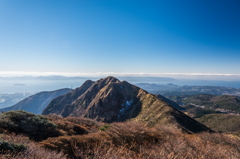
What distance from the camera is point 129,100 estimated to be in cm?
6556

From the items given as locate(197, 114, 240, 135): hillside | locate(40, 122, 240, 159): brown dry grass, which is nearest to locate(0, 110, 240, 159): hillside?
locate(40, 122, 240, 159): brown dry grass

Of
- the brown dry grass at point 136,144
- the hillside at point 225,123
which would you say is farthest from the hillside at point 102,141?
the hillside at point 225,123

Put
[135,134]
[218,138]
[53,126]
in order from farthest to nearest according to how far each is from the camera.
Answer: [218,138] < [53,126] < [135,134]

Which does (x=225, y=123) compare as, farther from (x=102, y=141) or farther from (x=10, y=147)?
(x=10, y=147)

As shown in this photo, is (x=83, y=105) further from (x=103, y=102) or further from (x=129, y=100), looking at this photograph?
(x=129, y=100)

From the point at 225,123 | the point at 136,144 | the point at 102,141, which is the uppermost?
the point at 102,141

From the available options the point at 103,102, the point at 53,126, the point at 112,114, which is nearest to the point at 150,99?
the point at 112,114

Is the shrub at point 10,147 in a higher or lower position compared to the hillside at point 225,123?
higher

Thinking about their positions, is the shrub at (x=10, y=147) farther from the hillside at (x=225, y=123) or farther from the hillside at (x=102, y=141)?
the hillside at (x=225, y=123)

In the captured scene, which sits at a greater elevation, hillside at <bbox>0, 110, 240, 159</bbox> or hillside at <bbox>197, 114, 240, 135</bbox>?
hillside at <bbox>0, 110, 240, 159</bbox>

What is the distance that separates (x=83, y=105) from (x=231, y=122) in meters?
97.5

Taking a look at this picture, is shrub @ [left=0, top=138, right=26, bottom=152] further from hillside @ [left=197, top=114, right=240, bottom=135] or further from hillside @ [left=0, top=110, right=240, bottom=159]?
hillside @ [left=197, top=114, right=240, bottom=135]

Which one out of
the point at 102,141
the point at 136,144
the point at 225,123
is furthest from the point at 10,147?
the point at 225,123

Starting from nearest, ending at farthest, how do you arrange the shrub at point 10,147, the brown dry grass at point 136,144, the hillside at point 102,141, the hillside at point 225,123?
the shrub at point 10,147 → the hillside at point 102,141 → the brown dry grass at point 136,144 → the hillside at point 225,123
